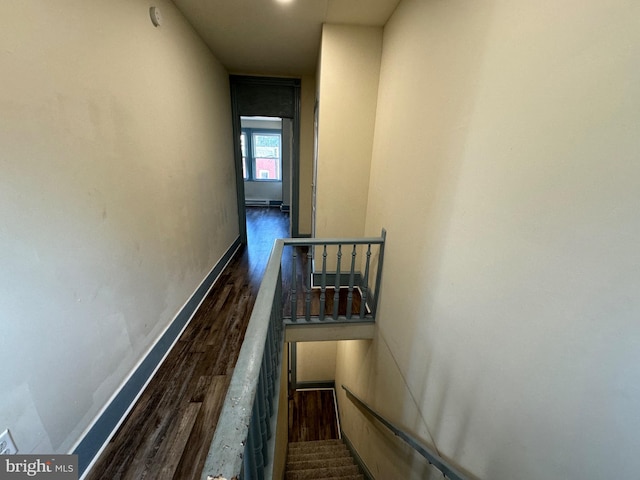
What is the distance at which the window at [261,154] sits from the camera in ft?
24.3

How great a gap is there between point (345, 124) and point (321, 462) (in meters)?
3.44

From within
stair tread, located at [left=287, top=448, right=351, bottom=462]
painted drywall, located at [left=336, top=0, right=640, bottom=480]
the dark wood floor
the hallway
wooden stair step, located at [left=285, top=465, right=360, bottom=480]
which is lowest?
the dark wood floor

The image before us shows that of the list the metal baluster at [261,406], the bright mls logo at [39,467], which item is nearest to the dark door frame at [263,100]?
the bright mls logo at [39,467]

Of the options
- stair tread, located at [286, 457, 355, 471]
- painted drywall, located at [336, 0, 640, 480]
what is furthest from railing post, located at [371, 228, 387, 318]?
stair tread, located at [286, 457, 355, 471]

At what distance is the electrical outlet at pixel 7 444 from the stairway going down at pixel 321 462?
2.08m

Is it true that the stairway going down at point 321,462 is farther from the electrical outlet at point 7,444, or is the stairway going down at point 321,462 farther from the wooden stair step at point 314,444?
the electrical outlet at point 7,444

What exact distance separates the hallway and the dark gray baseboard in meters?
0.04

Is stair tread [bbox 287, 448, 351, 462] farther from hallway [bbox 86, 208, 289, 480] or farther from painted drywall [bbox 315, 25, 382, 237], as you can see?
painted drywall [bbox 315, 25, 382, 237]

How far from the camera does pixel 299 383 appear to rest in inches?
164

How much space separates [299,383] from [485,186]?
424 cm

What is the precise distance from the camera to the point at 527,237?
0.77m

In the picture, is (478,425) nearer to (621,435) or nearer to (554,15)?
(621,435)

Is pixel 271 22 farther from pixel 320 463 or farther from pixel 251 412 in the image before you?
pixel 320 463

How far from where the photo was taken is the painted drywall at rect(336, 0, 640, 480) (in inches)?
21.5
